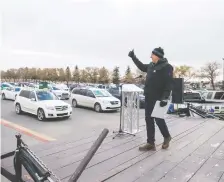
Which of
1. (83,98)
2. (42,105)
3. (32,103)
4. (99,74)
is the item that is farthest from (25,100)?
(99,74)

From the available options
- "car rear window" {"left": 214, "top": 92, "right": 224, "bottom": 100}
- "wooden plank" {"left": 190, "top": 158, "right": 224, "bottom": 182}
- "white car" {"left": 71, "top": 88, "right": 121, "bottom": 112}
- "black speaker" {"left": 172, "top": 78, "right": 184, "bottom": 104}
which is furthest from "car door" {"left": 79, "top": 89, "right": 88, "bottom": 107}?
"wooden plank" {"left": 190, "top": 158, "right": 224, "bottom": 182}

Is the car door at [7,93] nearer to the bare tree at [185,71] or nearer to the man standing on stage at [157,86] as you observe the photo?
the man standing on stage at [157,86]

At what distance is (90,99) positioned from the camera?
1659 cm

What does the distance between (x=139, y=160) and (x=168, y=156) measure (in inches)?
20.7

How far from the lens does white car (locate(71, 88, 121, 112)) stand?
1578 cm

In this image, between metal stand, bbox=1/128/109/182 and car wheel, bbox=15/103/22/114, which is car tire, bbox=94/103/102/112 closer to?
car wheel, bbox=15/103/22/114

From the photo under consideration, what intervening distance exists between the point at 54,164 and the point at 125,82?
2.79 m

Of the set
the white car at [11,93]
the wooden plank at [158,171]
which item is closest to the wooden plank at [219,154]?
the wooden plank at [158,171]

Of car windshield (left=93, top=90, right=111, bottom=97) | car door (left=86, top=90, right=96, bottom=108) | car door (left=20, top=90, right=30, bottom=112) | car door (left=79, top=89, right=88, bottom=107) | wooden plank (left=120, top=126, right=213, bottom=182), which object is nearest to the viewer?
wooden plank (left=120, top=126, right=213, bottom=182)

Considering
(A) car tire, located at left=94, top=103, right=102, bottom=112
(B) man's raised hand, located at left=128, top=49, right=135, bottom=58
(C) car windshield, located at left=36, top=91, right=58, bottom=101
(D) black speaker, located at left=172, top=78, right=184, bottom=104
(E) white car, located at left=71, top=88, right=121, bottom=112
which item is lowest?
(A) car tire, located at left=94, top=103, right=102, bottom=112

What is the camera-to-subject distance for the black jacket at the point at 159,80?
13.2ft

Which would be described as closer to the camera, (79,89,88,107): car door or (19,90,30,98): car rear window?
(19,90,30,98): car rear window

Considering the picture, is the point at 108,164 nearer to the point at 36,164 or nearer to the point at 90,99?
the point at 36,164

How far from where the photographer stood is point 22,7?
4.61 metres
